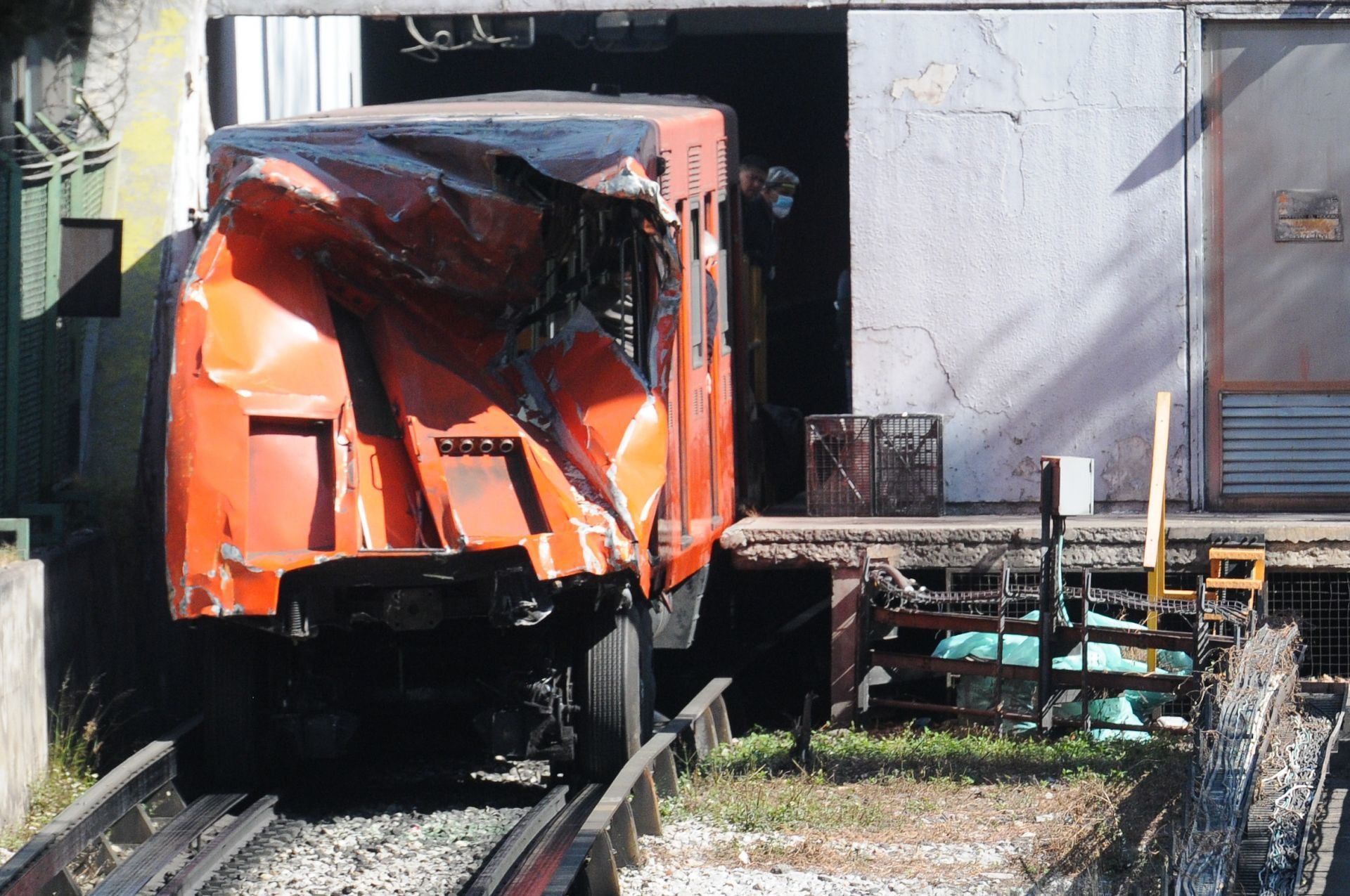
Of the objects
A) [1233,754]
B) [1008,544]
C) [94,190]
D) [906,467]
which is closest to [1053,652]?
[1008,544]

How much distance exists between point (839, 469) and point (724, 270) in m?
1.37

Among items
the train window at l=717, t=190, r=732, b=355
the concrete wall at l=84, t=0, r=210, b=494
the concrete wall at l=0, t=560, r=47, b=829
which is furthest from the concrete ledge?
the concrete wall at l=0, t=560, r=47, b=829

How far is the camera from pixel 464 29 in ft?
43.4

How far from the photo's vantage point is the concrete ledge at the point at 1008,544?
32.3 feet

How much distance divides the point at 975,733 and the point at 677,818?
2.14 m

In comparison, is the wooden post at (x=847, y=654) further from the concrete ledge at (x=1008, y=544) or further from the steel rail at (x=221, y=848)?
the steel rail at (x=221, y=848)

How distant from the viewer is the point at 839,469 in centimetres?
1046

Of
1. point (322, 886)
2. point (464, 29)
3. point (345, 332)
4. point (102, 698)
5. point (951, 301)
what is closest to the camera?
point (322, 886)

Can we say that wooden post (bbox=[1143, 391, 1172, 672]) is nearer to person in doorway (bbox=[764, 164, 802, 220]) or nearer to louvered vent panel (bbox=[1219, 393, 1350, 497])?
louvered vent panel (bbox=[1219, 393, 1350, 497])

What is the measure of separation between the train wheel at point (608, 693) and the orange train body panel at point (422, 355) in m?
0.36

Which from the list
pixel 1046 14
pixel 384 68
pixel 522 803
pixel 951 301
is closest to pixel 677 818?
pixel 522 803

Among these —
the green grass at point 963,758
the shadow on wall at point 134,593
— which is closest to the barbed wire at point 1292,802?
the green grass at point 963,758

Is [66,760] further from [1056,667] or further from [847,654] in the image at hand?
[1056,667]

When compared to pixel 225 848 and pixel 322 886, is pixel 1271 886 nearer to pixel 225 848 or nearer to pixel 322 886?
pixel 322 886
